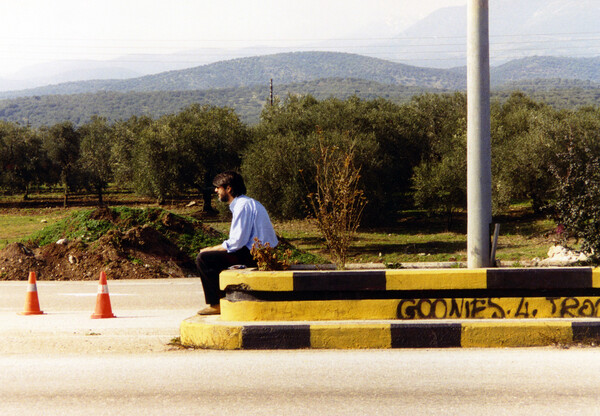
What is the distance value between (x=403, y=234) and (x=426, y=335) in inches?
1150

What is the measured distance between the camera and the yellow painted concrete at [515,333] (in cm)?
626

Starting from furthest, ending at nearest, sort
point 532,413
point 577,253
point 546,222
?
point 546,222
point 577,253
point 532,413

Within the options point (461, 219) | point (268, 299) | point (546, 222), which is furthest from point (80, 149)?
point (268, 299)

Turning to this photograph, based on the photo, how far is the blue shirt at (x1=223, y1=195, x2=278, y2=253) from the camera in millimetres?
7062

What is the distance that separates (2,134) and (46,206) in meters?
11.6

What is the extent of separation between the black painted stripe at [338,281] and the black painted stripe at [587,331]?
1772 millimetres

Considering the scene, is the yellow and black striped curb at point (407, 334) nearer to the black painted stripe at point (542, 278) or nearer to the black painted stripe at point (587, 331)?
the black painted stripe at point (587, 331)

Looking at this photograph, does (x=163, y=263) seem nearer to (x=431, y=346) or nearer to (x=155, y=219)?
(x=155, y=219)

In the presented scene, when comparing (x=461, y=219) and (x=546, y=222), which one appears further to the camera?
(x=461, y=219)

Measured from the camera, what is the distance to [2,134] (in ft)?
184

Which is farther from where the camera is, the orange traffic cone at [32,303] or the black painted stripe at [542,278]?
the orange traffic cone at [32,303]

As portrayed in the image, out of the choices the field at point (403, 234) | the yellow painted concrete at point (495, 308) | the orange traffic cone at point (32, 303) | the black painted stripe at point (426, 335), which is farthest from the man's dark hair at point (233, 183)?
the field at point (403, 234)

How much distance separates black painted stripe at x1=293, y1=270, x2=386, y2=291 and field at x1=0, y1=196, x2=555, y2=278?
12.8m

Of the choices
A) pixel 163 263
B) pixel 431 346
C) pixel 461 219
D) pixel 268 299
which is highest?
pixel 268 299
